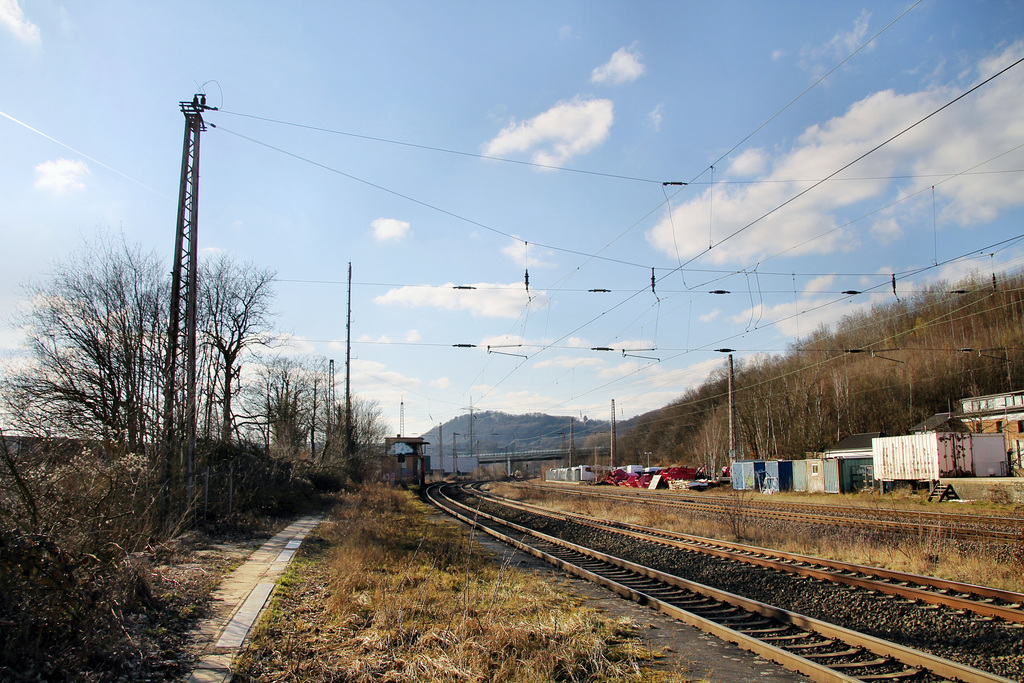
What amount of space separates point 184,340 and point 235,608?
34.0 ft

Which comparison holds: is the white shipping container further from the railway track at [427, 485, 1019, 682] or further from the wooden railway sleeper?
the wooden railway sleeper

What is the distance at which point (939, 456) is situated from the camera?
99.3 feet

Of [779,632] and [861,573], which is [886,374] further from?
[779,632]

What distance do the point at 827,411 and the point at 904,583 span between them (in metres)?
57.4

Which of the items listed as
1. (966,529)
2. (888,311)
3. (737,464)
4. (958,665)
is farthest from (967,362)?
(958,665)

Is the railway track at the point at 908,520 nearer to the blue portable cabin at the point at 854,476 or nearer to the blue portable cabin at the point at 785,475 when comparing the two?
the blue portable cabin at the point at 854,476

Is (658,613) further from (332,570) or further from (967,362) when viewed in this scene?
(967,362)

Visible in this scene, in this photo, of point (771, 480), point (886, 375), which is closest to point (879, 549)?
point (771, 480)

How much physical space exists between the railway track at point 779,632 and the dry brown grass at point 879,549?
2769 millimetres

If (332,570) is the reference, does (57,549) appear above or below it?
above

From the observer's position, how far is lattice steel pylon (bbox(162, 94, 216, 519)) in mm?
16500

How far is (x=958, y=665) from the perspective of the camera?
6.20 meters

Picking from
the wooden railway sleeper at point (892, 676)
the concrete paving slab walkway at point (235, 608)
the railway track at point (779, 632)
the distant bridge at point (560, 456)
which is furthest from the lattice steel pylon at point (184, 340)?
the distant bridge at point (560, 456)

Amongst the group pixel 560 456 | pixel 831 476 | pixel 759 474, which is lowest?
pixel 560 456
